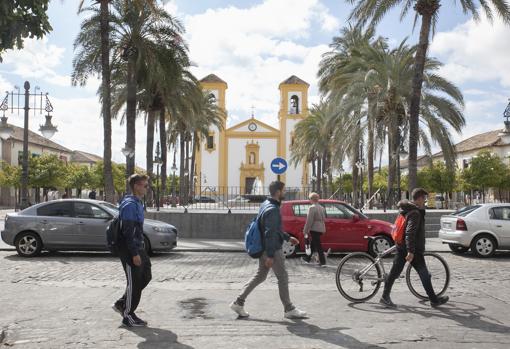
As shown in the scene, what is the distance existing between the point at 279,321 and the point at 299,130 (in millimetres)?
38884

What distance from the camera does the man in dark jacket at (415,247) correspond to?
25.0ft

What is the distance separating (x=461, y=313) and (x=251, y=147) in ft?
249

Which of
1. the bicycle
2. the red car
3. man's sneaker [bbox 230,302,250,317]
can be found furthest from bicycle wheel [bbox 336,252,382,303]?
the red car

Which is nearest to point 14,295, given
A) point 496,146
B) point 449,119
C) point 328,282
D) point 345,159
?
point 328,282

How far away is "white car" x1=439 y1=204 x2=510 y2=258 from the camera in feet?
47.7

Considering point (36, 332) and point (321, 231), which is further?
point (321, 231)

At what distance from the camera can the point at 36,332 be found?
639 centimetres

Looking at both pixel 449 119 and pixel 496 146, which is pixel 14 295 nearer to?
pixel 449 119

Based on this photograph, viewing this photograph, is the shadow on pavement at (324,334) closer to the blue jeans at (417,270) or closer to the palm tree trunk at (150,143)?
the blue jeans at (417,270)

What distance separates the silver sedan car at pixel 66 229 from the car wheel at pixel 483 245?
738cm

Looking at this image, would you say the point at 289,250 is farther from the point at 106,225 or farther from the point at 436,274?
the point at 436,274

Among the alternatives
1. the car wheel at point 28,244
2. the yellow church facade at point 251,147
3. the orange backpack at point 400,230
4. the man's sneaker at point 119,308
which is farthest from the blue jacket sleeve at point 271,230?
the yellow church facade at point 251,147

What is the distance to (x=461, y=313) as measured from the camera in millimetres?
7469

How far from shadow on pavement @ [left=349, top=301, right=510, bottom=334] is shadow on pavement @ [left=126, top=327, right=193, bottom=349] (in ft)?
8.80
